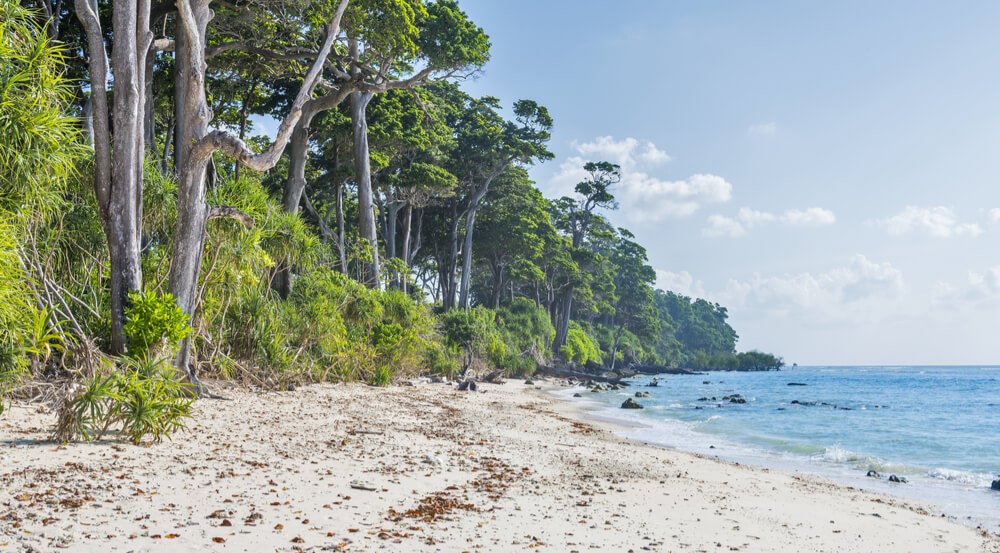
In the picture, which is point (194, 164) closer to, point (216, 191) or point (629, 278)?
point (216, 191)

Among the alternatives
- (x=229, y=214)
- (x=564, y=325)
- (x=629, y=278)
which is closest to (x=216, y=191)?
(x=229, y=214)

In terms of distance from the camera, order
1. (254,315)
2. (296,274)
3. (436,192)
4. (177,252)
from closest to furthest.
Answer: (177,252), (254,315), (296,274), (436,192)

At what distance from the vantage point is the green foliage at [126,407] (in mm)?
5012

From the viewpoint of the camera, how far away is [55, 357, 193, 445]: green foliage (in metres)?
5.01

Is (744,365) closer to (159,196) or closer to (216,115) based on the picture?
(216,115)

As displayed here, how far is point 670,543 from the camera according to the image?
4066 millimetres

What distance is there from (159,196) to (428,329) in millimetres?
10213

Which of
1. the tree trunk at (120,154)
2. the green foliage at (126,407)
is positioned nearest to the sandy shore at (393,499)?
the green foliage at (126,407)

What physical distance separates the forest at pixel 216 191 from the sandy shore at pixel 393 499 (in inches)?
34.7

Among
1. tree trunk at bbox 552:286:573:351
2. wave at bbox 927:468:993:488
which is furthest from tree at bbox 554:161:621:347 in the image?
wave at bbox 927:468:993:488

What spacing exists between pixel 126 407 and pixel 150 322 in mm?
1915

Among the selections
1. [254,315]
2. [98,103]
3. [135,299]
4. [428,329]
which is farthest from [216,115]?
[135,299]

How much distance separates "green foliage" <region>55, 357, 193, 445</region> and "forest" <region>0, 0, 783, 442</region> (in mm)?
18

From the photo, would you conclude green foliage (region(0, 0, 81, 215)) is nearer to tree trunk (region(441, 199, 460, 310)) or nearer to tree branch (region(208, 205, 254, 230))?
tree branch (region(208, 205, 254, 230))
